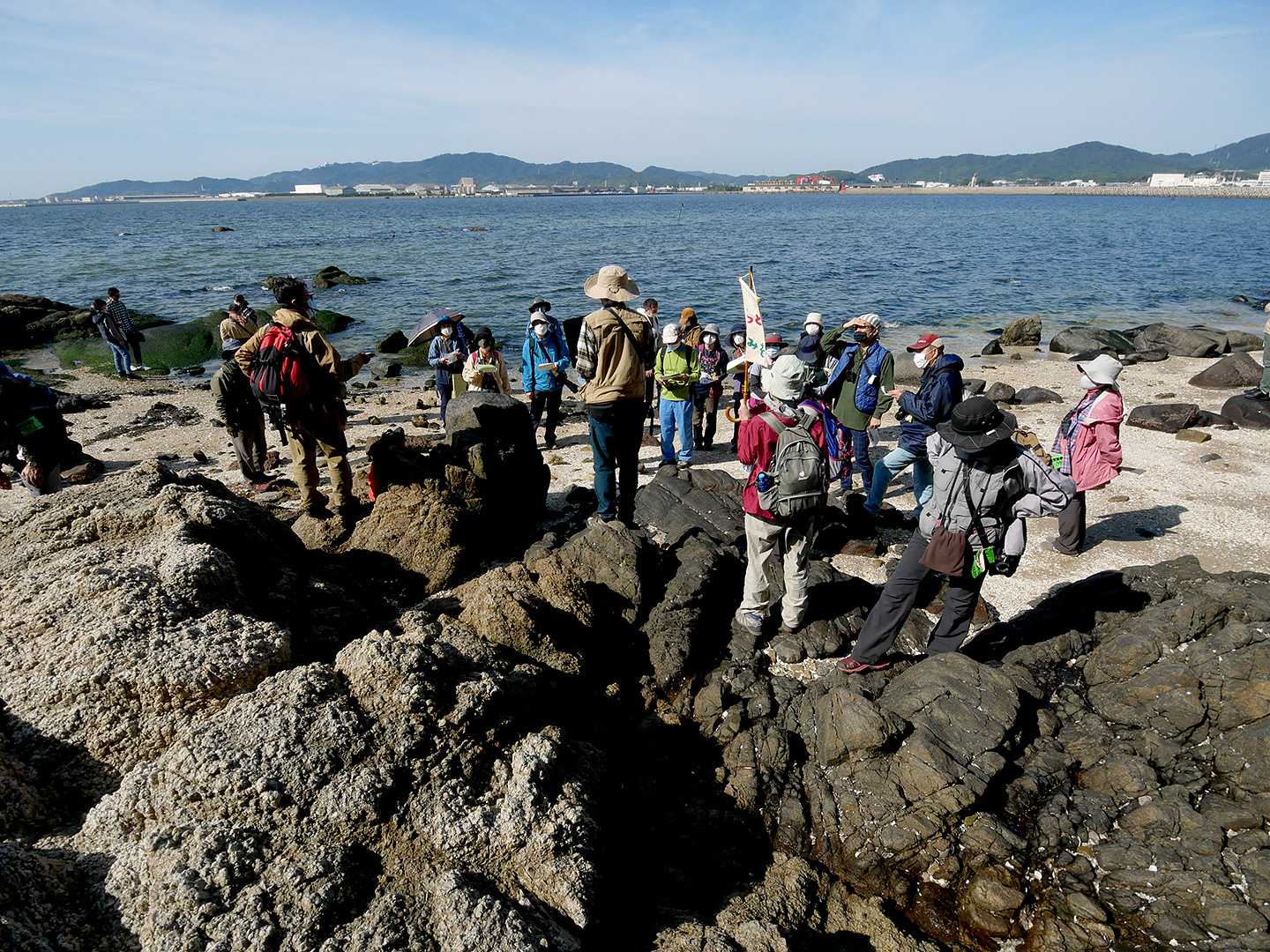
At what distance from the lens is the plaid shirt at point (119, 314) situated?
1856 centimetres

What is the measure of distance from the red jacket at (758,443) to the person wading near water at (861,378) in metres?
3.29

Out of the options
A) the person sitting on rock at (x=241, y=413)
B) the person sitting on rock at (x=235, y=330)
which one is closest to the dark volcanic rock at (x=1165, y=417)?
the person sitting on rock at (x=241, y=413)

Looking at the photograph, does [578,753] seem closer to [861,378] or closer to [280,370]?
[280,370]

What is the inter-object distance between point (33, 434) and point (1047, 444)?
14.7m

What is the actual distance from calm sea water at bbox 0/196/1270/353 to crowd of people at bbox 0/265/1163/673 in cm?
1643

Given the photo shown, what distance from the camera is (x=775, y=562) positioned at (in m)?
5.79

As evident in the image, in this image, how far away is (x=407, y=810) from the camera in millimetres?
3197

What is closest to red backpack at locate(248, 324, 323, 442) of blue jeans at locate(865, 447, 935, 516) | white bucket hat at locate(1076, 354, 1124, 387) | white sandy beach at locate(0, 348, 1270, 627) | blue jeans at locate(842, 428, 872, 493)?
white sandy beach at locate(0, 348, 1270, 627)

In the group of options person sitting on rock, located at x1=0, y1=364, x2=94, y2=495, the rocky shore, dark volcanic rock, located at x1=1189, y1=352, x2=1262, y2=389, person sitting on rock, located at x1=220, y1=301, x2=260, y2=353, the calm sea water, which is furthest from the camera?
the calm sea water

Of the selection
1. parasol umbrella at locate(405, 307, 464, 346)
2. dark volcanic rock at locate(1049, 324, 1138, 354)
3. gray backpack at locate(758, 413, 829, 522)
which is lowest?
dark volcanic rock at locate(1049, 324, 1138, 354)

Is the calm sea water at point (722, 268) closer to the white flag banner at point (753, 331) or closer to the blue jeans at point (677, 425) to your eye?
the blue jeans at point (677, 425)

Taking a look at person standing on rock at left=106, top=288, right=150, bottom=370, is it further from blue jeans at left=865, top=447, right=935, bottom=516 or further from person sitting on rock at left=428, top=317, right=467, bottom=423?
blue jeans at left=865, top=447, right=935, bottom=516

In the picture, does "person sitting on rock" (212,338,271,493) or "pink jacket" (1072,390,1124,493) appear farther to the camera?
"person sitting on rock" (212,338,271,493)

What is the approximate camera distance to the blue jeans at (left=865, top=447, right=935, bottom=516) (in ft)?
25.7
